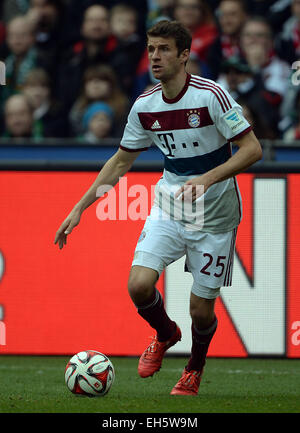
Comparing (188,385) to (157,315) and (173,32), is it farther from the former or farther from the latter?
(173,32)

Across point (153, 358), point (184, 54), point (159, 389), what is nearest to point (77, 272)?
point (159, 389)

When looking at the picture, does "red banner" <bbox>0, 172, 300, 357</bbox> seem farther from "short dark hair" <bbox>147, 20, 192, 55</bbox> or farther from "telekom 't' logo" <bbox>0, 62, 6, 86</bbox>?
"telekom 't' logo" <bbox>0, 62, 6, 86</bbox>

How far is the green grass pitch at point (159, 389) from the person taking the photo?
528 cm

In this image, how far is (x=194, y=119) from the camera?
5.84 metres

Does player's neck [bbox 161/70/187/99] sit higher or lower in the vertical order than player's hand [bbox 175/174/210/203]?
higher

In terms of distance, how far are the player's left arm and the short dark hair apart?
26.7 inches

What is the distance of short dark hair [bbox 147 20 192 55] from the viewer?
578 centimetres

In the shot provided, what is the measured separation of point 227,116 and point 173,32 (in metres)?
0.60

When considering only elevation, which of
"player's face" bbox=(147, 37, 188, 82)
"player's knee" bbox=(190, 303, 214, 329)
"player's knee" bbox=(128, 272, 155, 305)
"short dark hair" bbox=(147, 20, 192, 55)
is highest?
"short dark hair" bbox=(147, 20, 192, 55)

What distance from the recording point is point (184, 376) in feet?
20.1

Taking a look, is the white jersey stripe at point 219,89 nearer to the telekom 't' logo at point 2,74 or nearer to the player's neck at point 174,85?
the player's neck at point 174,85

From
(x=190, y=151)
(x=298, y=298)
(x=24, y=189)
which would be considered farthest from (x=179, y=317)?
(x=190, y=151)

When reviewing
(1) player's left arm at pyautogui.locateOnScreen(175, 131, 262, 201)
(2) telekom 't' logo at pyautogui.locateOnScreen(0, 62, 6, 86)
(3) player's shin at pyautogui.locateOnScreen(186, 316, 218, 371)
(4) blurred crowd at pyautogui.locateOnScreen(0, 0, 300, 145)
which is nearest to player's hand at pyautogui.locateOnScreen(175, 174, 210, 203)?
(1) player's left arm at pyautogui.locateOnScreen(175, 131, 262, 201)

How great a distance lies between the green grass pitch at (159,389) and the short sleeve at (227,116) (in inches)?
61.5
